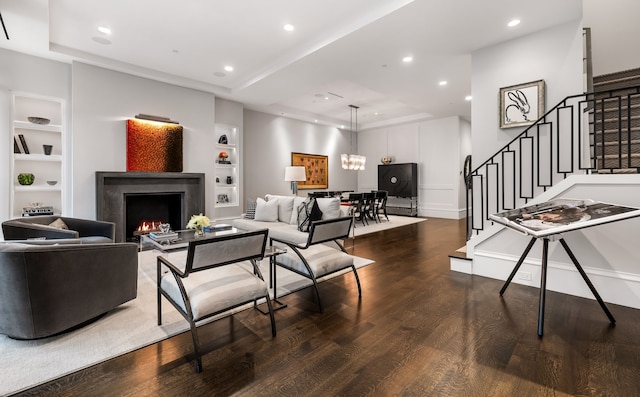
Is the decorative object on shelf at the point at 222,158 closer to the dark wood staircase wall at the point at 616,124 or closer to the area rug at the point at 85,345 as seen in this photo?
the area rug at the point at 85,345

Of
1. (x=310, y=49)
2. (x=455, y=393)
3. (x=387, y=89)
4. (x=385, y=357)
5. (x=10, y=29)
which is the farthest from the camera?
(x=387, y=89)

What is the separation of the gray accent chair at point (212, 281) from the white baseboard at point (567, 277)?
9.42 ft

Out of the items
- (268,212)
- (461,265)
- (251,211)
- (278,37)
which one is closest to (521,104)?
(461,265)

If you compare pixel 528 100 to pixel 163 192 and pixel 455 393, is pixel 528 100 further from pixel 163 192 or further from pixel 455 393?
pixel 163 192

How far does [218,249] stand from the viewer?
82.7 inches

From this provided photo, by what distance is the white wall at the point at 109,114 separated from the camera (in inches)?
197

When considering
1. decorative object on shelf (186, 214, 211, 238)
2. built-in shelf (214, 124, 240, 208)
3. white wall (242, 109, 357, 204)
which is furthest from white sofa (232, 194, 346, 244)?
white wall (242, 109, 357, 204)

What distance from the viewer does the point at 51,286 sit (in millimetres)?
2215

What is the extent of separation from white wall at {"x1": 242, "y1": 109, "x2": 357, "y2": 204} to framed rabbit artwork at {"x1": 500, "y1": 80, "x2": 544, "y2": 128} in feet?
20.1

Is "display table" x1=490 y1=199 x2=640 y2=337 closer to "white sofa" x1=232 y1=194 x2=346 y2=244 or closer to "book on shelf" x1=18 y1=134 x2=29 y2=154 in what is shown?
"white sofa" x1=232 y1=194 x2=346 y2=244

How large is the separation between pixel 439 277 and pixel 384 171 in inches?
278

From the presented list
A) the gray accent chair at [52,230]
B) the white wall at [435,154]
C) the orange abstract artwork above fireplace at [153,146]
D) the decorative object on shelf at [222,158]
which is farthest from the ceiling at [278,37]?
the white wall at [435,154]

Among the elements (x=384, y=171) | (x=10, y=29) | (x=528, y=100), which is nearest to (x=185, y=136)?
(x=10, y=29)

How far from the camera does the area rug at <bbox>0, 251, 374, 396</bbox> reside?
1.87m
